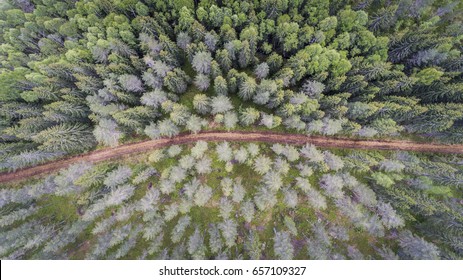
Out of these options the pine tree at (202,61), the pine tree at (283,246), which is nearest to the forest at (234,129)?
the pine tree at (283,246)

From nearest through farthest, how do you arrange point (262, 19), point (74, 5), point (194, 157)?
point (194, 157), point (262, 19), point (74, 5)

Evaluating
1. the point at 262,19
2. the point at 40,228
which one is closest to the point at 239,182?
the point at 262,19

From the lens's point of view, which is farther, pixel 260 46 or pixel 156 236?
pixel 260 46

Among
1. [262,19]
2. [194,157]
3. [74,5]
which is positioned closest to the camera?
[194,157]

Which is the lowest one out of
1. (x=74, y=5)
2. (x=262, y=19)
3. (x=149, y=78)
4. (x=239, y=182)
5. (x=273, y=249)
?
(x=273, y=249)

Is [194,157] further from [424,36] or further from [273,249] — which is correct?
[424,36]

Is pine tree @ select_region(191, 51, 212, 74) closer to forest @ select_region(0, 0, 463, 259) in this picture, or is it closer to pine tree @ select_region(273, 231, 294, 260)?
forest @ select_region(0, 0, 463, 259)
